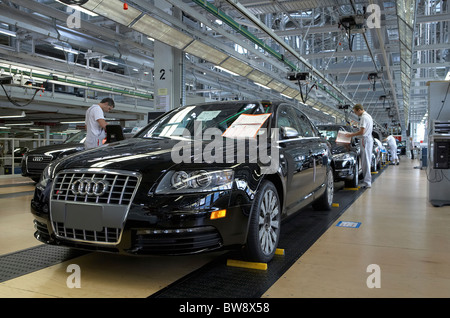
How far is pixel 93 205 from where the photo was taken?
238cm

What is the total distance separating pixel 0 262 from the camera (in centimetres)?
300

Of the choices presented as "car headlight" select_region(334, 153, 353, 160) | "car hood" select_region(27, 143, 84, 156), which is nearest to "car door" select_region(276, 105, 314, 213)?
"car headlight" select_region(334, 153, 353, 160)

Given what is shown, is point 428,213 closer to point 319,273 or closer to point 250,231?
point 319,273

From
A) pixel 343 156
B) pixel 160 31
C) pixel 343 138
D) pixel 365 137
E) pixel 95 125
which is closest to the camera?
pixel 95 125

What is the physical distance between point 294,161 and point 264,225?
0.85 metres

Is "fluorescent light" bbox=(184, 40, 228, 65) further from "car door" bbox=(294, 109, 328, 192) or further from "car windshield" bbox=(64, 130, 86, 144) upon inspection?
"car door" bbox=(294, 109, 328, 192)

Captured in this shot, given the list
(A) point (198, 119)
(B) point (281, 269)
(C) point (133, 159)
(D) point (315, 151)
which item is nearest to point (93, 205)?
(C) point (133, 159)

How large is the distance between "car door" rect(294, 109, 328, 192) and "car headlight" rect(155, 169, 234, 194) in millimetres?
1724

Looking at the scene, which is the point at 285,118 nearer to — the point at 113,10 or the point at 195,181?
the point at 195,181

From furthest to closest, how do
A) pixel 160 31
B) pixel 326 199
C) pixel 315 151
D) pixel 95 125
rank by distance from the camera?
pixel 160 31 < pixel 95 125 < pixel 326 199 < pixel 315 151

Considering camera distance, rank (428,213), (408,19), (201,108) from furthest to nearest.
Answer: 1. (408,19)
2. (428,213)
3. (201,108)
